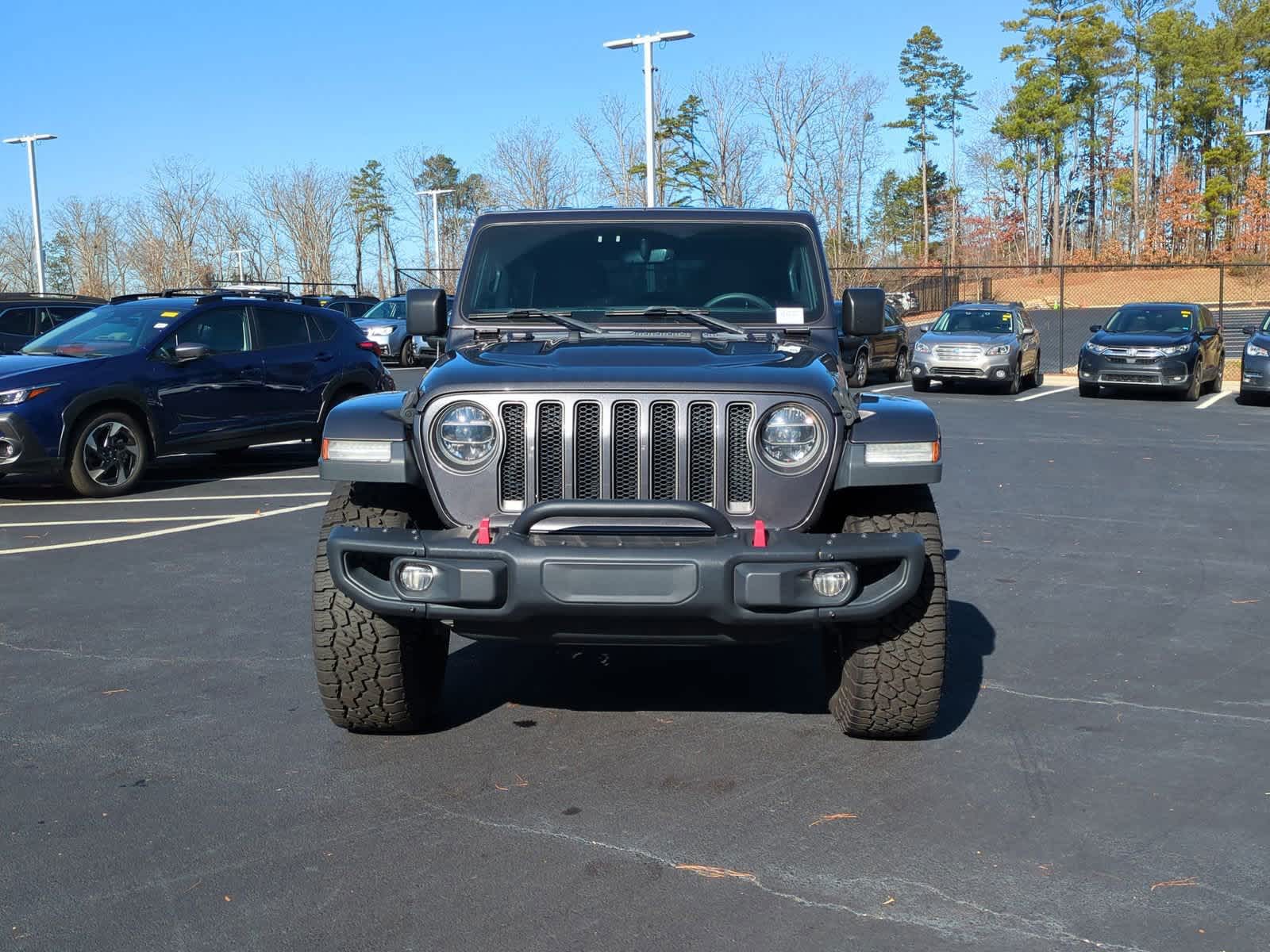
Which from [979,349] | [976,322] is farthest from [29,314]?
[976,322]

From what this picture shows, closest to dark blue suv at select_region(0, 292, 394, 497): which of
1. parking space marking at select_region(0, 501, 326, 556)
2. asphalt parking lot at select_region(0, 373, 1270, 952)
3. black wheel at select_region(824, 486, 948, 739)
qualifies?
parking space marking at select_region(0, 501, 326, 556)

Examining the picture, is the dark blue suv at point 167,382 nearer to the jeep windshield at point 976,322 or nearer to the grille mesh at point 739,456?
the grille mesh at point 739,456

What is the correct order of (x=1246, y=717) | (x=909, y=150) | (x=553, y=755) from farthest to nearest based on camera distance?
(x=909, y=150), (x=1246, y=717), (x=553, y=755)

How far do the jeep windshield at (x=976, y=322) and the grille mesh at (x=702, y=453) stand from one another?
20076 millimetres

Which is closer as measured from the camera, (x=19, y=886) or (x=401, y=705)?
(x=19, y=886)

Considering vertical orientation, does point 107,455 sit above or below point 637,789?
above

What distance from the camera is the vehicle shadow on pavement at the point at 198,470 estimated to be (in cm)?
1130

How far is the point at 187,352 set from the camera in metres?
11.1

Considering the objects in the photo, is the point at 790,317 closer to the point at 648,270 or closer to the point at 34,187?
the point at 648,270

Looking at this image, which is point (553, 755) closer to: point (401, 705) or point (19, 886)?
point (401, 705)

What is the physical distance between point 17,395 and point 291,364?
2.68 m

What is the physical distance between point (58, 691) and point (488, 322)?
2.30 metres

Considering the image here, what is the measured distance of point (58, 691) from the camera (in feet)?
17.6

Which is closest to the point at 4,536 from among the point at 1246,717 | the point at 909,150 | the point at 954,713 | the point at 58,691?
the point at 58,691
